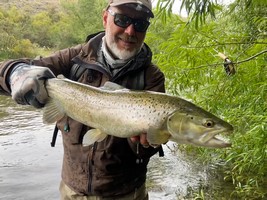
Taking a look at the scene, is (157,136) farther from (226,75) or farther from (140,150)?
(226,75)

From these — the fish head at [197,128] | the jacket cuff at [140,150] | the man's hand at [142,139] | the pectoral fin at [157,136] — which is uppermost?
the fish head at [197,128]

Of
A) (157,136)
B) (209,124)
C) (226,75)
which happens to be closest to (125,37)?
(157,136)

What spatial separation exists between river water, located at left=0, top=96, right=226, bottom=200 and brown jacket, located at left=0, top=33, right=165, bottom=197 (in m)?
4.09

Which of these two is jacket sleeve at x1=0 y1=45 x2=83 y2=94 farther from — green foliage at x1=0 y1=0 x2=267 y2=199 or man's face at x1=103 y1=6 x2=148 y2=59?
A: green foliage at x1=0 y1=0 x2=267 y2=199

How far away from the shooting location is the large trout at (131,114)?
2.23 metres

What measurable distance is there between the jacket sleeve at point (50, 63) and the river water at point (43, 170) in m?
4.41

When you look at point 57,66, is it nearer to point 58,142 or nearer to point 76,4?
point 58,142

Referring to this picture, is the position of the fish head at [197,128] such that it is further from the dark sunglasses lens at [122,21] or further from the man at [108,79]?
the dark sunglasses lens at [122,21]

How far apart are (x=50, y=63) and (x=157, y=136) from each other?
1.08 metres

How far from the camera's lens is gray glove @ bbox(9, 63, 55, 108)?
101 inches

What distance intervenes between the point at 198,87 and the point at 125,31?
2.32 meters

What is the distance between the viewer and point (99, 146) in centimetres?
276

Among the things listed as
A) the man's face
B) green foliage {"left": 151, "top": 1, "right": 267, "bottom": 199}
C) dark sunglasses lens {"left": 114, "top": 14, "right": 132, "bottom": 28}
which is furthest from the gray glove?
green foliage {"left": 151, "top": 1, "right": 267, "bottom": 199}

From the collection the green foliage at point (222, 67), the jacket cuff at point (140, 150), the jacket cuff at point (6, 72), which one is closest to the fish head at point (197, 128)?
the jacket cuff at point (140, 150)
